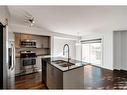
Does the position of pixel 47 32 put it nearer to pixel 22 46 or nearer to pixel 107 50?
pixel 22 46

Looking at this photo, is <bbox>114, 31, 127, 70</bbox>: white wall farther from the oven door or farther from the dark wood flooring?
the oven door

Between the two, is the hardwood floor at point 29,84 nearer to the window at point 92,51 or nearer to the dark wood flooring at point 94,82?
the dark wood flooring at point 94,82

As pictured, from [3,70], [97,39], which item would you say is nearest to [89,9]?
[3,70]

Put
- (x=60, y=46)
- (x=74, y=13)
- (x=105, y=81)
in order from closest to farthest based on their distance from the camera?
(x=74, y=13)
(x=105, y=81)
(x=60, y=46)

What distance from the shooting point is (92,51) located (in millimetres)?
8445

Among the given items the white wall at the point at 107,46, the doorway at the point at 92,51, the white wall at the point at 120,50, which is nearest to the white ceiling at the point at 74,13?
the white wall at the point at 107,46

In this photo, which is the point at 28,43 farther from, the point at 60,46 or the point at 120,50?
the point at 120,50

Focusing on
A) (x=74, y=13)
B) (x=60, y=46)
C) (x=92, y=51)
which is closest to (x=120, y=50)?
(x=92, y=51)

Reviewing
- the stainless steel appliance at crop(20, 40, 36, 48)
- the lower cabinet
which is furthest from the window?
the lower cabinet

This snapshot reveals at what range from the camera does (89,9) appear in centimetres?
348

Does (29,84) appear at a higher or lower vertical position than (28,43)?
lower

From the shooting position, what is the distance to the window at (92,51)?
307 inches

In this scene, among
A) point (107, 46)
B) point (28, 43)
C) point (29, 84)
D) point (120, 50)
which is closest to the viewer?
point (29, 84)

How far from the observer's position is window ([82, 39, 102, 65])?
7.79 meters
